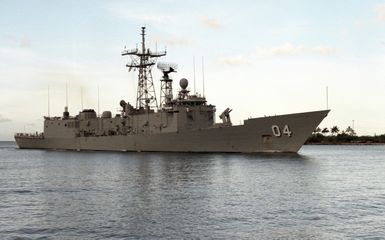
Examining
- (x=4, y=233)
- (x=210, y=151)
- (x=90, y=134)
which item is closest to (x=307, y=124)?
(x=210, y=151)

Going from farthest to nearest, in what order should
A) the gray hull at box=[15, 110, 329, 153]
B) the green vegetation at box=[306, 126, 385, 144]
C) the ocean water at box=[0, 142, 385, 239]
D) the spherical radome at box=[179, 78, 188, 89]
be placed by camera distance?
1. the green vegetation at box=[306, 126, 385, 144]
2. the spherical radome at box=[179, 78, 188, 89]
3. the gray hull at box=[15, 110, 329, 153]
4. the ocean water at box=[0, 142, 385, 239]

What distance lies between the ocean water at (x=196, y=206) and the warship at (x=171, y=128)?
34.9 feet

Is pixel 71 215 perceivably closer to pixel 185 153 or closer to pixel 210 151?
pixel 210 151

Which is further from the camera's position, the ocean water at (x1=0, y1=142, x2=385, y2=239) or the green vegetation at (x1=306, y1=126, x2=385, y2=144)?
the green vegetation at (x1=306, y1=126, x2=385, y2=144)

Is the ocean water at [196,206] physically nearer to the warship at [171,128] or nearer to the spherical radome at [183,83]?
the warship at [171,128]

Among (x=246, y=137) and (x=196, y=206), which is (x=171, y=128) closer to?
(x=246, y=137)

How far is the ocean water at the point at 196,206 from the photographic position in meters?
13.5

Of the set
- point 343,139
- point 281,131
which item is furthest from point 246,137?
point 343,139

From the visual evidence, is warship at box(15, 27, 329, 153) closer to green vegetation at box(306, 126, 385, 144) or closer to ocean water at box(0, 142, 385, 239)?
ocean water at box(0, 142, 385, 239)

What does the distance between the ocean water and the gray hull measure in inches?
384

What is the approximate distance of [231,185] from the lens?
23125mm

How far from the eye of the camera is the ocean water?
531 inches

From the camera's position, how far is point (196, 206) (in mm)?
17250

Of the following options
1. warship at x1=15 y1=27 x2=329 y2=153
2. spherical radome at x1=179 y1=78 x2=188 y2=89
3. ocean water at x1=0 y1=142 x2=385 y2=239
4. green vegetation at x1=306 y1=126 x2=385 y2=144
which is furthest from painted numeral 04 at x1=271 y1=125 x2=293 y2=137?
green vegetation at x1=306 y1=126 x2=385 y2=144
